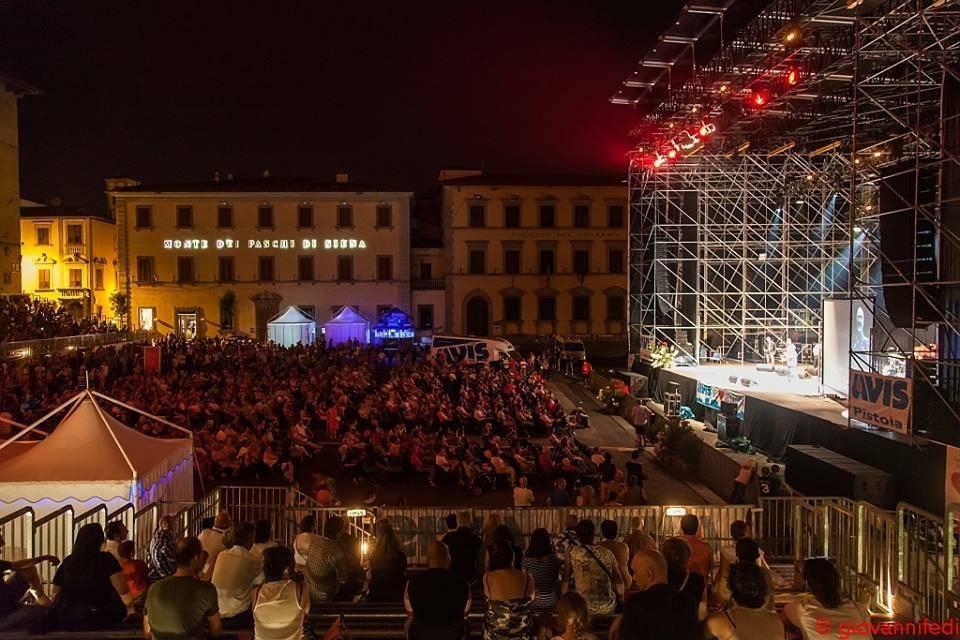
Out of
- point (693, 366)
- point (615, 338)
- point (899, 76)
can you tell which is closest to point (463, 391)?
point (693, 366)

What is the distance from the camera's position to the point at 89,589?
4.60 m

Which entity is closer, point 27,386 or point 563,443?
point 563,443

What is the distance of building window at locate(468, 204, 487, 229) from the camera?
1487 inches

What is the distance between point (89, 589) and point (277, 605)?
1.62 meters

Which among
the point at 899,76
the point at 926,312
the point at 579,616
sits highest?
the point at 899,76

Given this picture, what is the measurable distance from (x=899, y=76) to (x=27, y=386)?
2077cm

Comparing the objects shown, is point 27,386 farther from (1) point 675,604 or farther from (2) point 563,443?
(1) point 675,604

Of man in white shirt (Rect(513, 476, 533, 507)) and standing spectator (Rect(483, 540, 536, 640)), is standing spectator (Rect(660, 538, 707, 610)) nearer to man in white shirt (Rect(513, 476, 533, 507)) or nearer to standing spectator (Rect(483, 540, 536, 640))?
standing spectator (Rect(483, 540, 536, 640))

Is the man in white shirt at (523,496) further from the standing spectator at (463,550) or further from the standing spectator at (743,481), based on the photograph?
the standing spectator at (743,481)

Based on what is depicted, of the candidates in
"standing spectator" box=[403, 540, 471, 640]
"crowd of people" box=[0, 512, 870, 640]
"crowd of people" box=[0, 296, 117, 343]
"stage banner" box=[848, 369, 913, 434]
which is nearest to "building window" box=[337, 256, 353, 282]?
"crowd of people" box=[0, 296, 117, 343]

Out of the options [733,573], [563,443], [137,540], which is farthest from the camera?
[563,443]

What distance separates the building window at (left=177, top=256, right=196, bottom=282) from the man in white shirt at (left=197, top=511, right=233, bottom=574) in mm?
33750

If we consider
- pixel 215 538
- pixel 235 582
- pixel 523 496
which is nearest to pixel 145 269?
pixel 523 496

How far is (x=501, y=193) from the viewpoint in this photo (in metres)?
37.8
